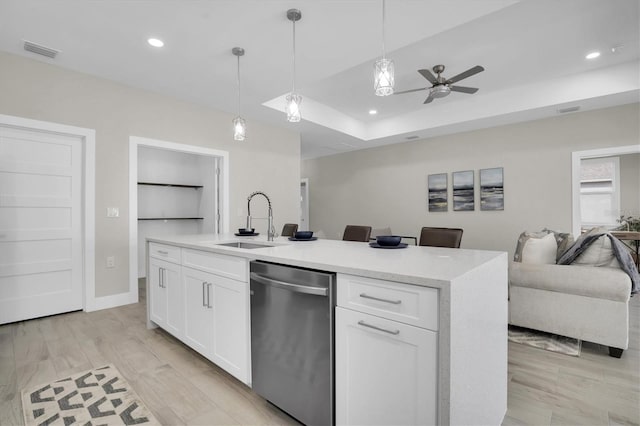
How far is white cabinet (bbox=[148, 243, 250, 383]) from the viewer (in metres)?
1.78

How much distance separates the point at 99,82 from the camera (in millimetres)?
3531

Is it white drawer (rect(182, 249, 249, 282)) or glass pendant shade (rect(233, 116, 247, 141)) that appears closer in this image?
white drawer (rect(182, 249, 249, 282))

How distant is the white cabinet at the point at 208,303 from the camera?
1783 mm

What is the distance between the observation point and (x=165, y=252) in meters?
2.55

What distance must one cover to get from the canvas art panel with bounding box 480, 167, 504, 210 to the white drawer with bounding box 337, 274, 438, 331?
5.04 meters

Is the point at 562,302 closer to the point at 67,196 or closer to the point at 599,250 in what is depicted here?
the point at 599,250

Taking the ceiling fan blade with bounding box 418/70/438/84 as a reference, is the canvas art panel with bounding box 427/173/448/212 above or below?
below

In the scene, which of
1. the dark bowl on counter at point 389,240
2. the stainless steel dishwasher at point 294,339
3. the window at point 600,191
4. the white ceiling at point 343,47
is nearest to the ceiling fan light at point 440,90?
the white ceiling at point 343,47

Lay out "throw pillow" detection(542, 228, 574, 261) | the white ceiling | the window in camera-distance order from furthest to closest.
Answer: the window → "throw pillow" detection(542, 228, 574, 261) → the white ceiling

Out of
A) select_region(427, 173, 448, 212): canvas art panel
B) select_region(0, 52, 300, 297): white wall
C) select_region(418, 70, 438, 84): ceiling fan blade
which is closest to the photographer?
select_region(0, 52, 300, 297): white wall

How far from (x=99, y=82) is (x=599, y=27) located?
5343 mm

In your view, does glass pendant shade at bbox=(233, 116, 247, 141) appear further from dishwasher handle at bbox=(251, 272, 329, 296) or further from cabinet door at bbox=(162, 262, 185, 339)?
dishwasher handle at bbox=(251, 272, 329, 296)

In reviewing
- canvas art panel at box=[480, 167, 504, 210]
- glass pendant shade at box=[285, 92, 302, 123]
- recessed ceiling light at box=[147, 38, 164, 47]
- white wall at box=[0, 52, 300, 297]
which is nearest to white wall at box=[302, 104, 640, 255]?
canvas art panel at box=[480, 167, 504, 210]

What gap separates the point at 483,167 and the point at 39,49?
6.20m
